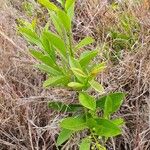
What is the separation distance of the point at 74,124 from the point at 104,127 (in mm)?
81

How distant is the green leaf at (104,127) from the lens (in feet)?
3.65

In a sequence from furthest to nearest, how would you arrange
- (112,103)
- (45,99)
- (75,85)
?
1. (45,99)
2. (112,103)
3. (75,85)

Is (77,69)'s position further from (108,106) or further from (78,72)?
(108,106)

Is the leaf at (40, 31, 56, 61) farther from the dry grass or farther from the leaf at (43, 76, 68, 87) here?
the dry grass

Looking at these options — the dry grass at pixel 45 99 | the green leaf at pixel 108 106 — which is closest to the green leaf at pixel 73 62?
the green leaf at pixel 108 106

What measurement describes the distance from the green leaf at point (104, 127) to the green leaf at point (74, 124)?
2cm

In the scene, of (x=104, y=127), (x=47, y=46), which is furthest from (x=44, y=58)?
(x=104, y=127)

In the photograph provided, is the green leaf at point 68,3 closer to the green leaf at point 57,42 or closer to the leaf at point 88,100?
the green leaf at point 57,42

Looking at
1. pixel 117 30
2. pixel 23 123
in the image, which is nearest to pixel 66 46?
pixel 23 123

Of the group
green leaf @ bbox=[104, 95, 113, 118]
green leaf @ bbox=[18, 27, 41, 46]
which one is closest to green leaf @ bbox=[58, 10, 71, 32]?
green leaf @ bbox=[18, 27, 41, 46]

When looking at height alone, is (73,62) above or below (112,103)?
above

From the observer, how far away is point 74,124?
115 cm

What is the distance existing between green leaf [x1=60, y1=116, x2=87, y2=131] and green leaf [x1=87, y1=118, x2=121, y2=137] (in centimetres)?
2

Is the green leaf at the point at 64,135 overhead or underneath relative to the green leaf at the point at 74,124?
underneath
